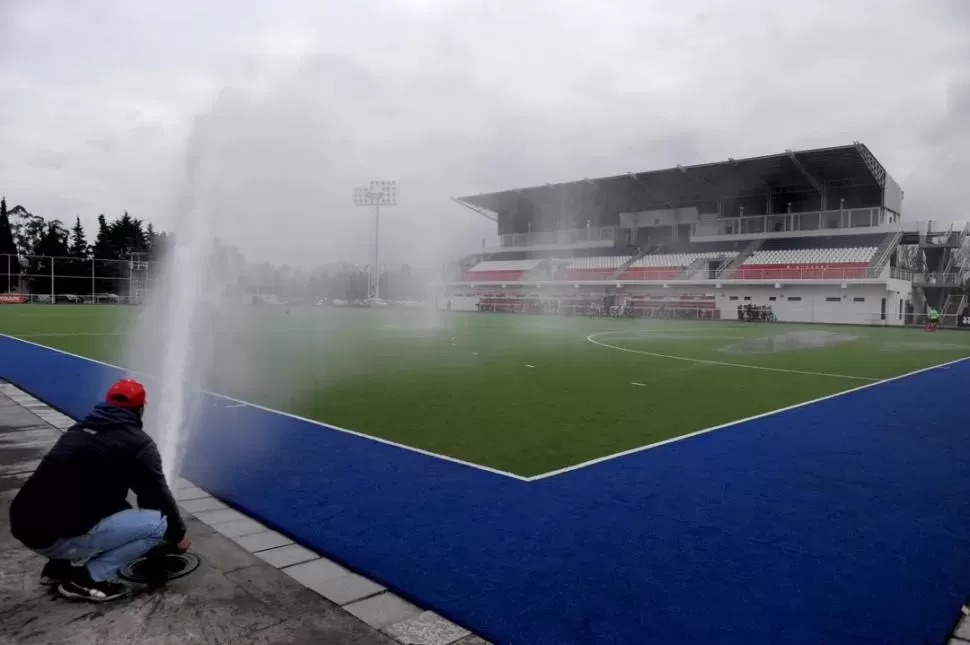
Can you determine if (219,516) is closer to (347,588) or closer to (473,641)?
(347,588)

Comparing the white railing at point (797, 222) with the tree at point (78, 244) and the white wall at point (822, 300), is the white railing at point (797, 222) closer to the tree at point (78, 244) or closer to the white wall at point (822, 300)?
the white wall at point (822, 300)

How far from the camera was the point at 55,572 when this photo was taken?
3469 mm

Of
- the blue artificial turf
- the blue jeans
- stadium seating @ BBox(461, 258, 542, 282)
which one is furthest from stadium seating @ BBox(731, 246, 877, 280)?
the blue jeans

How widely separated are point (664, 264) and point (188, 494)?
48119 mm

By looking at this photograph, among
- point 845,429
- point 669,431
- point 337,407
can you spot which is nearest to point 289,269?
point 337,407

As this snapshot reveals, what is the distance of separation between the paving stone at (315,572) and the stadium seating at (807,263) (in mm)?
42980

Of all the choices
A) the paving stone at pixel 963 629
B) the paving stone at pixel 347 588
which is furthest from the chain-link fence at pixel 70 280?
the paving stone at pixel 963 629

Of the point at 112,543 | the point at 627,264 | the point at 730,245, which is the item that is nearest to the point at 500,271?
the point at 627,264

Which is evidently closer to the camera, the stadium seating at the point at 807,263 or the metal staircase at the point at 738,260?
the stadium seating at the point at 807,263

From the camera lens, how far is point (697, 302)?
44.9 meters

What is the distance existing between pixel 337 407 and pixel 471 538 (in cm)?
494

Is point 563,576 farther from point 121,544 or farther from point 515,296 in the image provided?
point 515,296

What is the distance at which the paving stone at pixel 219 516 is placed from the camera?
14.9ft

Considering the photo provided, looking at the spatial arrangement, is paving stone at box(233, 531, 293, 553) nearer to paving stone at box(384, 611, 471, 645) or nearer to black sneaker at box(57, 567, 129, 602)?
A: black sneaker at box(57, 567, 129, 602)
